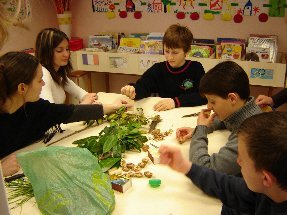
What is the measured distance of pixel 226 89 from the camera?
1413 mm

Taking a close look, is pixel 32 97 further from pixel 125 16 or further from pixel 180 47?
pixel 125 16

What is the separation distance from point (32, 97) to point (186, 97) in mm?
927

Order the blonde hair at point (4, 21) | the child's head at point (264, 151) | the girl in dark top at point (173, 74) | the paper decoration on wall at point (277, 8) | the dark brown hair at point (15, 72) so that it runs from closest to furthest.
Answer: the blonde hair at point (4, 21) < the child's head at point (264, 151) < the dark brown hair at point (15, 72) < the girl in dark top at point (173, 74) < the paper decoration on wall at point (277, 8)

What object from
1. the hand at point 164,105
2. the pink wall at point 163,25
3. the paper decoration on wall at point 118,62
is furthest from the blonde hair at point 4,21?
the pink wall at point 163,25

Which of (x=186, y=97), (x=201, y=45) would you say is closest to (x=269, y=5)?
(x=201, y=45)

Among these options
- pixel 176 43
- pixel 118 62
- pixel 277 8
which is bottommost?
pixel 118 62

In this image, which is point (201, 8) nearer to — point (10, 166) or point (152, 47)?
point (152, 47)

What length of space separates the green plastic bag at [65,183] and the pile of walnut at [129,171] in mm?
181

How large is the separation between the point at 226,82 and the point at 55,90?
51.9 inches

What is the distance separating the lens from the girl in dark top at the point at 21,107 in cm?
155

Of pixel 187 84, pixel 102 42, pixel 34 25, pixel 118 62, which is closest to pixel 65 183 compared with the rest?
pixel 187 84

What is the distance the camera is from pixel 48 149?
1.07 meters

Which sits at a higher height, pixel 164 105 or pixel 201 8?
pixel 201 8

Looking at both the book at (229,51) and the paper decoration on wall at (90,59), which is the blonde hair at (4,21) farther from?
the paper decoration on wall at (90,59)
